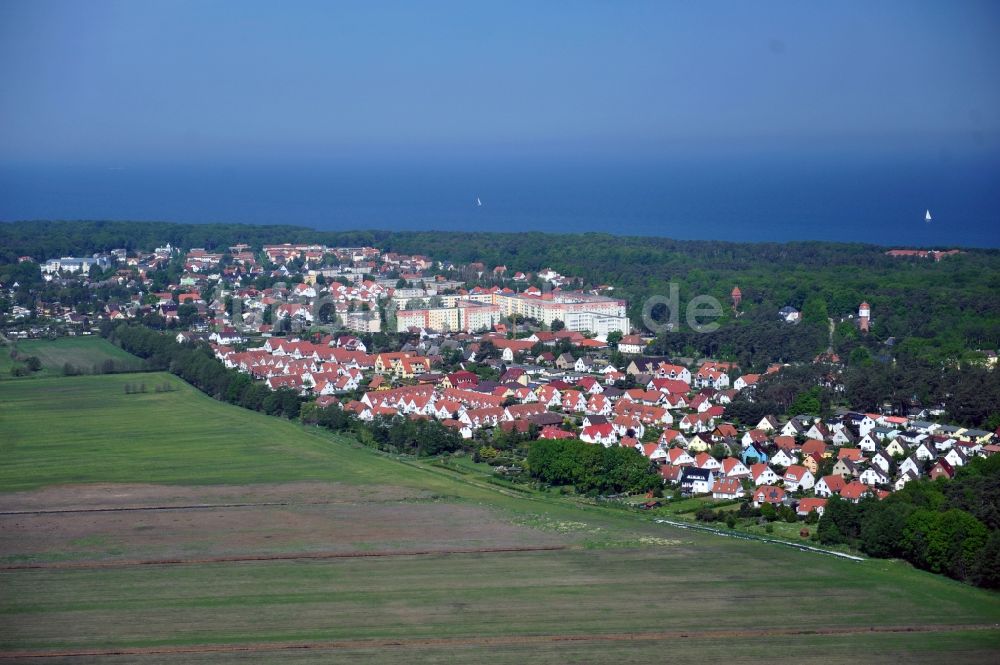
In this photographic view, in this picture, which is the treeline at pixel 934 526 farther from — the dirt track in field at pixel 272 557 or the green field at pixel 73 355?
the green field at pixel 73 355

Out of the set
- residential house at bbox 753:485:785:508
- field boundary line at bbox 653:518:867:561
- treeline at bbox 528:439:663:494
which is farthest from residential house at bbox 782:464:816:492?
field boundary line at bbox 653:518:867:561

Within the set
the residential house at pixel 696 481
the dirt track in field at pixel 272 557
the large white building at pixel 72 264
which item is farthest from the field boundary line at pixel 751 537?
the large white building at pixel 72 264

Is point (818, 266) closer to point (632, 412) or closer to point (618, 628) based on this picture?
point (632, 412)

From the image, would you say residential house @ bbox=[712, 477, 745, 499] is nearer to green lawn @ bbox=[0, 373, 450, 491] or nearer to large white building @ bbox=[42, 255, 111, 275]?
green lawn @ bbox=[0, 373, 450, 491]

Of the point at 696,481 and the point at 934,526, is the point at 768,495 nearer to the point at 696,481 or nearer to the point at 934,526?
the point at 696,481

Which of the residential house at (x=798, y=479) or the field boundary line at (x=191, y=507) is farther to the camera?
the residential house at (x=798, y=479)

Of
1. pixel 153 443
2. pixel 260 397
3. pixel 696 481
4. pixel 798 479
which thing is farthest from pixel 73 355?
pixel 798 479
